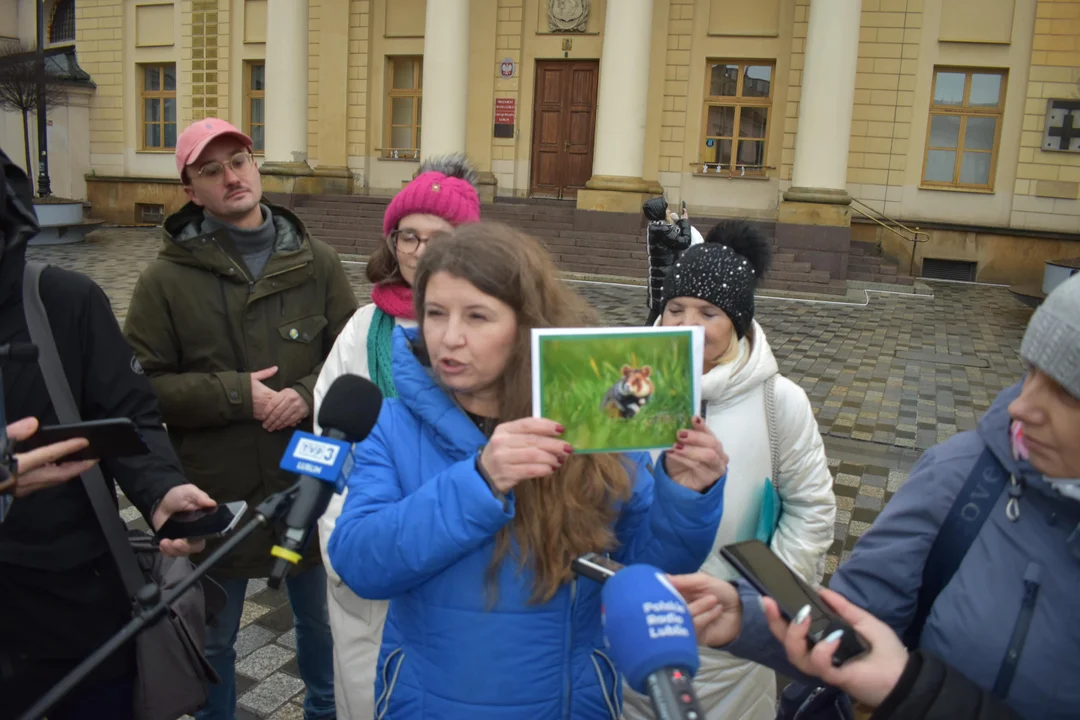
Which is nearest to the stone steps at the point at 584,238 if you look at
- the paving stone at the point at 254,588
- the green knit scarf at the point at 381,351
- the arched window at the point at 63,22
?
the paving stone at the point at 254,588

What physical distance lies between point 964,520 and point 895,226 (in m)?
18.3

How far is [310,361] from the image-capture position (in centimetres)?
302

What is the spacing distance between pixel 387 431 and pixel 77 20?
28.1 m

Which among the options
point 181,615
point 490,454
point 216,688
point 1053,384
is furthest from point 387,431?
point 216,688

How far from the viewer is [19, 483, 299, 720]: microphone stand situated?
1143 mm

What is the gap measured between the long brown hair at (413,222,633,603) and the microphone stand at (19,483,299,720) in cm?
50

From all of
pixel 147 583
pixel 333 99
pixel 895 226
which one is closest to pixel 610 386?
pixel 147 583

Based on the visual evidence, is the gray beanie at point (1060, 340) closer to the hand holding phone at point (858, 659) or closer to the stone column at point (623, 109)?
the hand holding phone at point (858, 659)

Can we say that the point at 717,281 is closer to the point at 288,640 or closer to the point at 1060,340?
the point at 1060,340

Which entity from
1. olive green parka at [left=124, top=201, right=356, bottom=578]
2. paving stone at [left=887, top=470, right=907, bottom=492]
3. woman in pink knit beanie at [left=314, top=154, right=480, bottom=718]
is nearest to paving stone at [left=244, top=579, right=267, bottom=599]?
olive green parka at [left=124, top=201, right=356, bottom=578]

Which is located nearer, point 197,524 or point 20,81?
point 197,524

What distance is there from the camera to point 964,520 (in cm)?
150

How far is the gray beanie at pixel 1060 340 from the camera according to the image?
126cm

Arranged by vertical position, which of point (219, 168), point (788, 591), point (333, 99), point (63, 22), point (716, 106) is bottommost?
point (788, 591)
